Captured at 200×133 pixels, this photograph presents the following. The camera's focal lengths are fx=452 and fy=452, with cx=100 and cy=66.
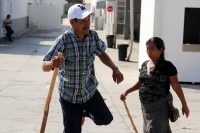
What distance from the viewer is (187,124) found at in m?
8.32

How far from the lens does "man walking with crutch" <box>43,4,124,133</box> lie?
16.3 ft

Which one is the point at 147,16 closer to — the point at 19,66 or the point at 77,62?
the point at 19,66

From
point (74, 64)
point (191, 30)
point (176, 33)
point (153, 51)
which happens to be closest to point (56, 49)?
point (74, 64)

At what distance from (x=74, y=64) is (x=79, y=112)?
557 mm

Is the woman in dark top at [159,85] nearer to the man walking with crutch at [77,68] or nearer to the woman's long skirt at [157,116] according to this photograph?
the woman's long skirt at [157,116]

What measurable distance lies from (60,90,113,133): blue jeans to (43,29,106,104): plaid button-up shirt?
0.07m

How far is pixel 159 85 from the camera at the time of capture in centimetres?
526

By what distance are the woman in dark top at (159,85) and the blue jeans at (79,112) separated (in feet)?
1.62

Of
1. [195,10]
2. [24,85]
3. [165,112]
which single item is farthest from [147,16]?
[165,112]

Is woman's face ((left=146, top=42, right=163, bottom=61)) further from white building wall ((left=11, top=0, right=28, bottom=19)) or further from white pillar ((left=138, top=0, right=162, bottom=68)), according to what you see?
white building wall ((left=11, top=0, right=28, bottom=19))

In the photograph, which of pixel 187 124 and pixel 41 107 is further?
pixel 41 107

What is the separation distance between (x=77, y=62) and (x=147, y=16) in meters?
9.50

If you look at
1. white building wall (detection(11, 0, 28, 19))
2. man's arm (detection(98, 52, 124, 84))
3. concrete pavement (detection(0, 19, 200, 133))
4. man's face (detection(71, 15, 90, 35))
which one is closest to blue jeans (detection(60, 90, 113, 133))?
man's arm (detection(98, 52, 124, 84))

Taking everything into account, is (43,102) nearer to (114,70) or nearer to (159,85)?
(114,70)
